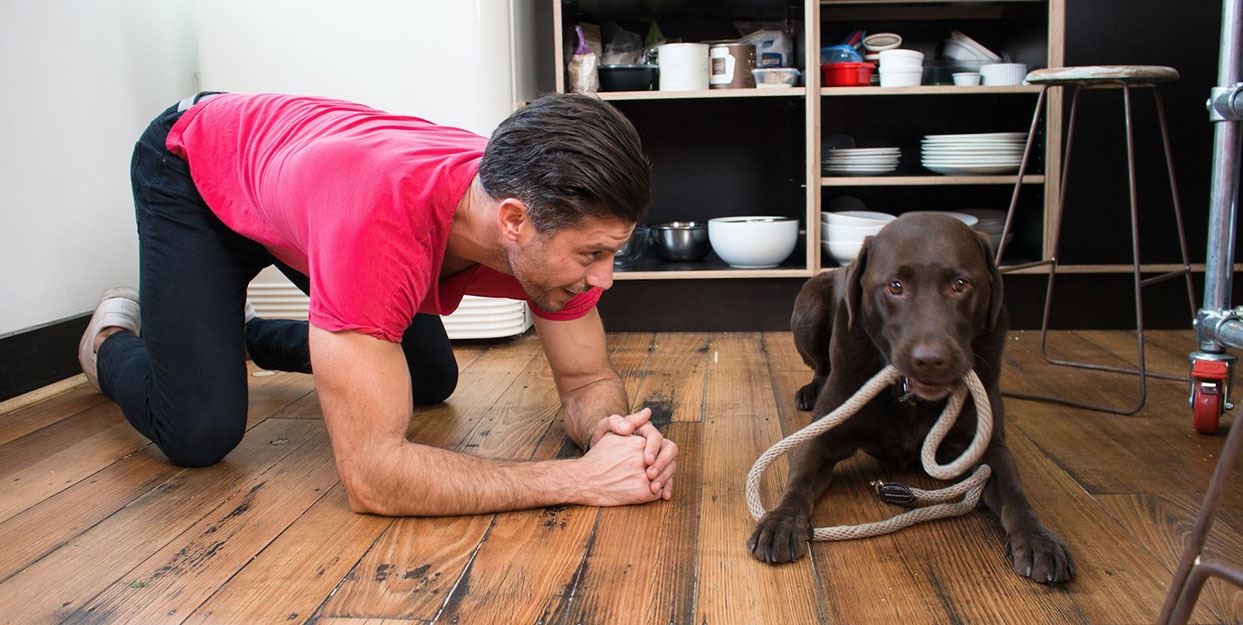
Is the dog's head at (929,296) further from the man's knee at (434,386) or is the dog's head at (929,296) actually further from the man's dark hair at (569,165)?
the man's knee at (434,386)

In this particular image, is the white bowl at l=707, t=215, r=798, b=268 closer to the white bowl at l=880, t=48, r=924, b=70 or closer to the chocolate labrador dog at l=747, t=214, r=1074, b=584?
the white bowl at l=880, t=48, r=924, b=70

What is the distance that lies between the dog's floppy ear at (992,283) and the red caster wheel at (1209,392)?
67 centimetres

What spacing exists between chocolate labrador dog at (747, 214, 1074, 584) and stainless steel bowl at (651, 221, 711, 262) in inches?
66.2

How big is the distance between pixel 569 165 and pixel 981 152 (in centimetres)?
225

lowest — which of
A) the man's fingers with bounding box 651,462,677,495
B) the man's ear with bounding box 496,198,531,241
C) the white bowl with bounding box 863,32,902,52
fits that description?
the man's fingers with bounding box 651,462,677,495

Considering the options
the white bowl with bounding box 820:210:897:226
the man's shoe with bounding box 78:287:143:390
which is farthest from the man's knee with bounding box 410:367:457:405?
the white bowl with bounding box 820:210:897:226

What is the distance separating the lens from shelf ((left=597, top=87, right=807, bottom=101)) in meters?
3.38

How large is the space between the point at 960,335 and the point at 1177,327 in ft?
7.31

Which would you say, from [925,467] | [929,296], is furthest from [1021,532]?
[929,296]

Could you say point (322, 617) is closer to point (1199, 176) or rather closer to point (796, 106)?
point (796, 106)

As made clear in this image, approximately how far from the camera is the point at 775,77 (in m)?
3.42

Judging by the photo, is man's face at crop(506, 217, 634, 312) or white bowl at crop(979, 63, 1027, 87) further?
white bowl at crop(979, 63, 1027, 87)

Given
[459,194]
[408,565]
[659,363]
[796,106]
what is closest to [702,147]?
[796,106]

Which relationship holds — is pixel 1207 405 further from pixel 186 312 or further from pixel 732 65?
pixel 186 312
